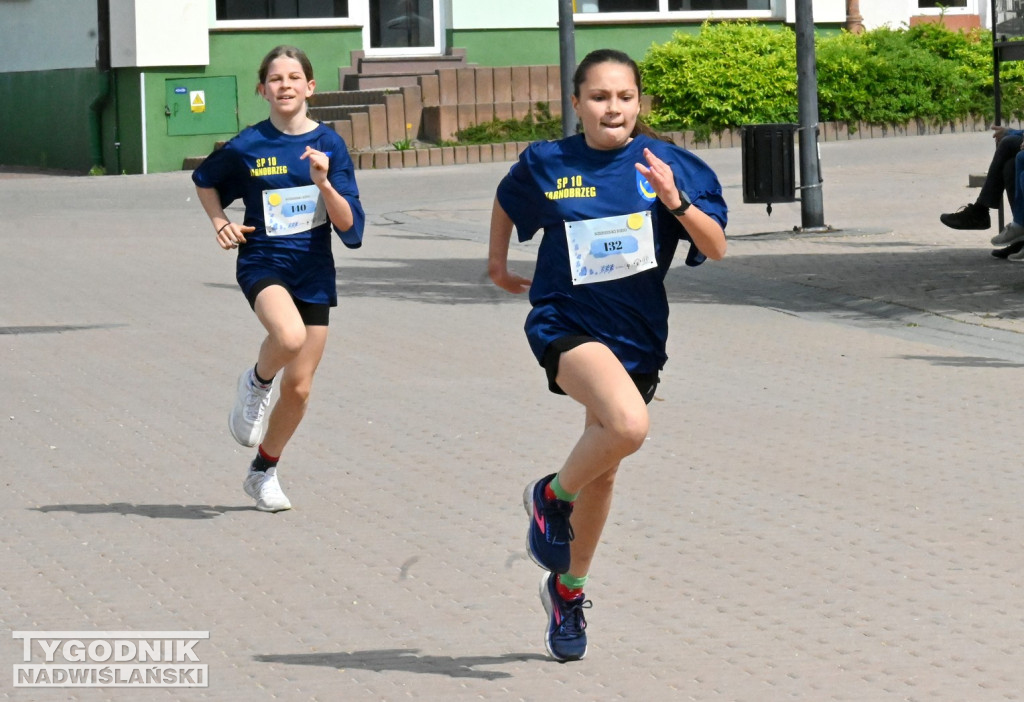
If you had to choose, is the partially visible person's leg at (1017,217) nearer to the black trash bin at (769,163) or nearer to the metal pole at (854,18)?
the black trash bin at (769,163)

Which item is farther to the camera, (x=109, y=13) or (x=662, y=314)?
(x=109, y=13)

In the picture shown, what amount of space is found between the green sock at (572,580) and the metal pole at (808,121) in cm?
1191

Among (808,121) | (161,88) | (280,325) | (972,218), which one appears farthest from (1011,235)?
(161,88)

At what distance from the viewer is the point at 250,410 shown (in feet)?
24.0

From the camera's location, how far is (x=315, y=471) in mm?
7715

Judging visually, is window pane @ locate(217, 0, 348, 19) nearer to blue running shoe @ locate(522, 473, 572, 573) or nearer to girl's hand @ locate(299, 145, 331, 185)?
girl's hand @ locate(299, 145, 331, 185)

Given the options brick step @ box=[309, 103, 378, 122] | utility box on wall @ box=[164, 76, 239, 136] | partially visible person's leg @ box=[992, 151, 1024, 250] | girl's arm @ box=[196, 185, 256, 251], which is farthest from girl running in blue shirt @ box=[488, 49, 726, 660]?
utility box on wall @ box=[164, 76, 239, 136]

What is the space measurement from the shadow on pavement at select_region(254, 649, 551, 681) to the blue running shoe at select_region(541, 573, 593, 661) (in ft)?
0.27

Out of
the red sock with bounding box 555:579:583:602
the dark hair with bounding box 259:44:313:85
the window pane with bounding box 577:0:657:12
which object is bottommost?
the red sock with bounding box 555:579:583:602

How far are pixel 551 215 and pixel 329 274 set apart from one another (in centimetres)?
218

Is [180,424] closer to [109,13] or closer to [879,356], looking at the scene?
[879,356]

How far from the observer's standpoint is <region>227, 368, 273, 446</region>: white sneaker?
7289 mm

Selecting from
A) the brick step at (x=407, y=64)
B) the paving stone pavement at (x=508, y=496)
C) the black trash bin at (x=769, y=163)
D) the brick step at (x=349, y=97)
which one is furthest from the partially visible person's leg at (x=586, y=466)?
the brick step at (x=407, y=64)

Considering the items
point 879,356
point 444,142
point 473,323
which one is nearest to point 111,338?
point 473,323
